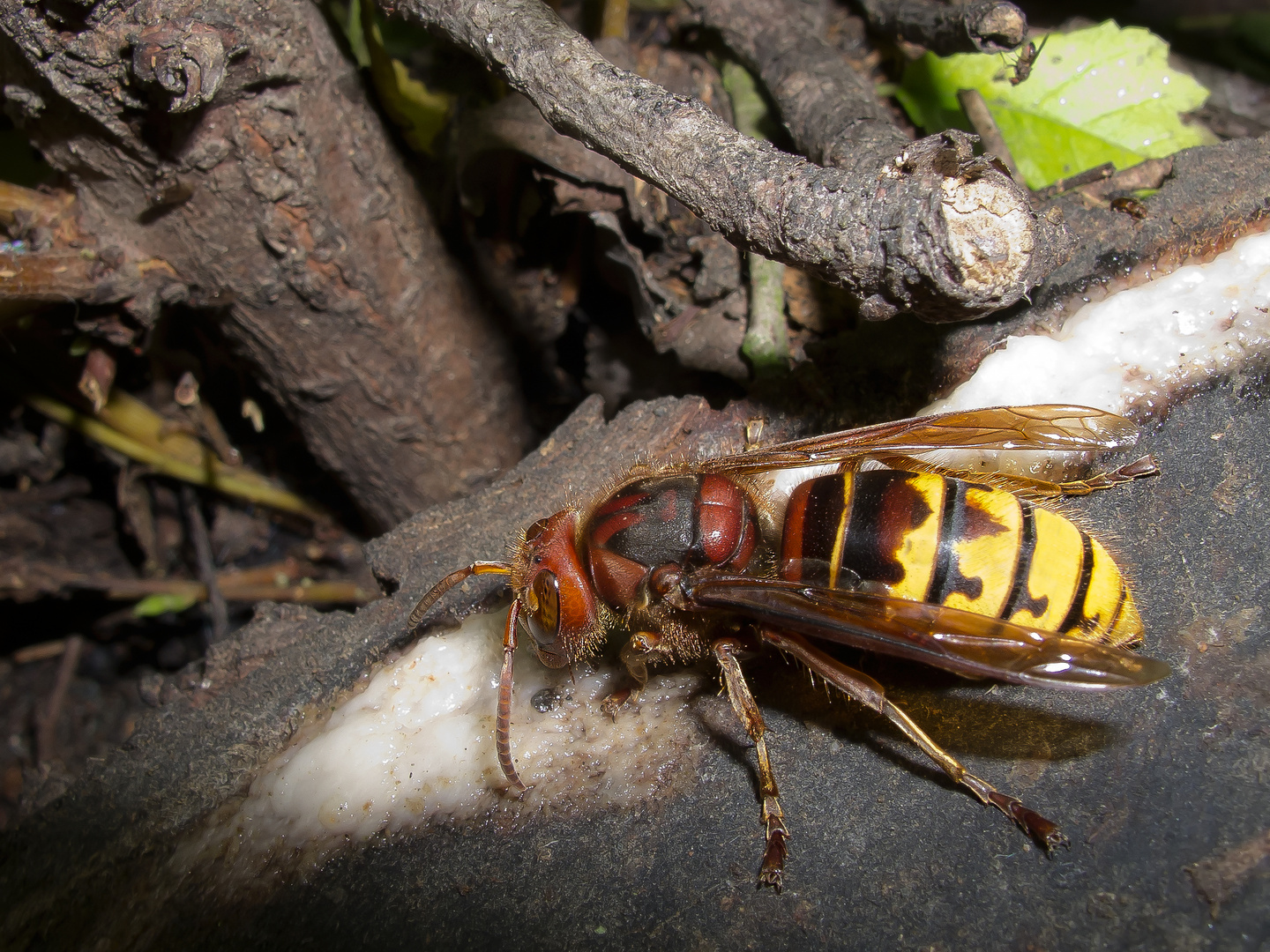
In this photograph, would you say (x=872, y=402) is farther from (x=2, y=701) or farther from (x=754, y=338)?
(x=2, y=701)

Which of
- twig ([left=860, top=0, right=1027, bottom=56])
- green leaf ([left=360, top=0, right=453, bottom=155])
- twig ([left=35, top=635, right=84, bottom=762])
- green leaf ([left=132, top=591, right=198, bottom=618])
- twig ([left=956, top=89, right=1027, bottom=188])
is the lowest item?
twig ([left=35, top=635, right=84, bottom=762])

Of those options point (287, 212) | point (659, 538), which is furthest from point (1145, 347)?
point (287, 212)

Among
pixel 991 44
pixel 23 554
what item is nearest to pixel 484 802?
pixel 991 44

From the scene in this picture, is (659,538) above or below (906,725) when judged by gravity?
above

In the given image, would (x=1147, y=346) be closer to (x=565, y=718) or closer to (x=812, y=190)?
(x=812, y=190)

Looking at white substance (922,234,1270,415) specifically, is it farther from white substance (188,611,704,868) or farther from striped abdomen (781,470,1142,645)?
white substance (188,611,704,868)

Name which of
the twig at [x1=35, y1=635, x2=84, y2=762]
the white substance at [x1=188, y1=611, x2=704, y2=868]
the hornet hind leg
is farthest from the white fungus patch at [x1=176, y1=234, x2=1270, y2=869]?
the twig at [x1=35, y1=635, x2=84, y2=762]
